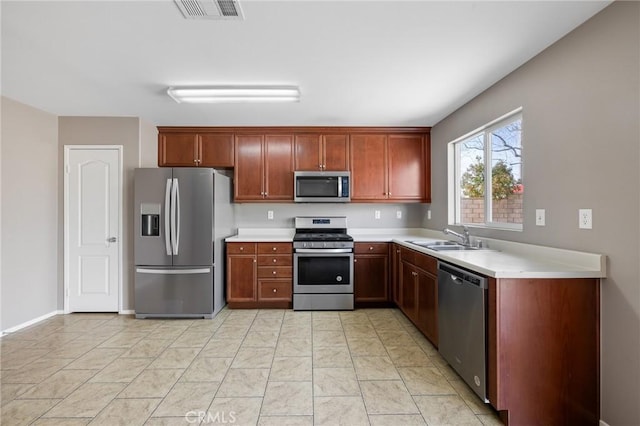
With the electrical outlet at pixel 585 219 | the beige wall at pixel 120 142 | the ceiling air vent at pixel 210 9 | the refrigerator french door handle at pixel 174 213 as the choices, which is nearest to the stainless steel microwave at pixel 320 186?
the refrigerator french door handle at pixel 174 213

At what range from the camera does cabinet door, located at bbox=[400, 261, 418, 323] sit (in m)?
2.99

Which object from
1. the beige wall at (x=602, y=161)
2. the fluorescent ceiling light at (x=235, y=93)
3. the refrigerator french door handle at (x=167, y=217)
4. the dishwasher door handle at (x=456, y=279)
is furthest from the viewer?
the refrigerator french door handle at (x=167, y=217)

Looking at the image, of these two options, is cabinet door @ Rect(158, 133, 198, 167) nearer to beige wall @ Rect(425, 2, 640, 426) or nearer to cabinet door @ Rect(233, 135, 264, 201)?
cabinet door @ Rect(233, 135, 264, 201)

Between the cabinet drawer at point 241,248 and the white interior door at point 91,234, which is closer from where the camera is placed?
the white interior door at point 91,234

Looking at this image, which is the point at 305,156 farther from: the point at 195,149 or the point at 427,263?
the point at 427,263

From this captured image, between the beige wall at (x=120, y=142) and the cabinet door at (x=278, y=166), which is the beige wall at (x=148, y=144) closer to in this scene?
the beige wall at (x=120, y=142)

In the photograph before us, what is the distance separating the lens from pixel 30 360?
97.3 inches

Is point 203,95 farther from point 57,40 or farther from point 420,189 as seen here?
point 420,189

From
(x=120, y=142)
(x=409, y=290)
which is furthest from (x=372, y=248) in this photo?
(x=120, y=142)

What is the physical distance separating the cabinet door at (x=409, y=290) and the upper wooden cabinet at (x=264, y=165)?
1.80 meters

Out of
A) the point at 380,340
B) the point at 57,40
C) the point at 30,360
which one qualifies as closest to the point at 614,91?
the point at 380,340

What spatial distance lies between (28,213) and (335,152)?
11.8 feet

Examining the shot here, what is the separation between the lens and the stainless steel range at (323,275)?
3.68 meters

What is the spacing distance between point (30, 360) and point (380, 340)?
3.01 metres
